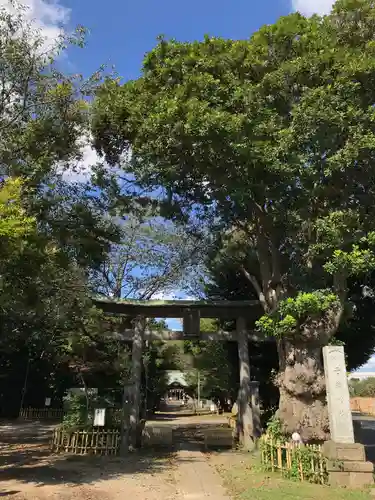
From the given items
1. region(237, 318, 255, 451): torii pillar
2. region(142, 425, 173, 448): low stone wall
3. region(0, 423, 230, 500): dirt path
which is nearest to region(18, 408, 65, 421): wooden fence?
region(0, 423, 230, 500): dirt path

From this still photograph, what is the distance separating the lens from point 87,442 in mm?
14297

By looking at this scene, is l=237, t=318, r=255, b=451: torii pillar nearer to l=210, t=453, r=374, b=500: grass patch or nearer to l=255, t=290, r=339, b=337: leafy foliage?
l=210, t=453, r=374, b=500: grass patch

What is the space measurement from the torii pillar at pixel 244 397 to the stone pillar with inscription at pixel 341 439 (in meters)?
6.16

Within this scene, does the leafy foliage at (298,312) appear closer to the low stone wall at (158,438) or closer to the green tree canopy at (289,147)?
the green tree canopy at (289,147)

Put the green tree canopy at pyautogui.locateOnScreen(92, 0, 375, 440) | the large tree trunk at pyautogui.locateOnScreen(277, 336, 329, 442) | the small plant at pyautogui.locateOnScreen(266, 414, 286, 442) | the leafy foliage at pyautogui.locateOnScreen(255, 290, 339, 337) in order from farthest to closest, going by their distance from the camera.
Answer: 1. the small plant at pyautogui.locateOnScreen(266, 414, 286, 442)
2. the large tree trunk at pyautogui.locateOnScreen(277, 336, 329, 442)
3. the green tree canopy at pyautogui.locateOnScreen(92, 0, 375, 440)
4. the leafy foliage at pyautogui.locateOnScreen(255, 290, 339, 337)

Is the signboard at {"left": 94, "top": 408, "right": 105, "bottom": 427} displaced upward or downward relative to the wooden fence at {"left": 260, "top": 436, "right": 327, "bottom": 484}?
upward

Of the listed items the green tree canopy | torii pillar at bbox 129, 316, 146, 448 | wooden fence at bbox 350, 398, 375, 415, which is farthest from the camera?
wooden fence at bbox 350, 398, 375, 415

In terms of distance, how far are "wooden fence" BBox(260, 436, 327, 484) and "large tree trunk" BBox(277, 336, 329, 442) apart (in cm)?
72

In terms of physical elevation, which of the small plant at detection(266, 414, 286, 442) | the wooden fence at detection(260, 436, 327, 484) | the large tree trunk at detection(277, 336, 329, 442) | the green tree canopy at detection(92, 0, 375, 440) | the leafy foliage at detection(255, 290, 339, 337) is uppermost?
the green tree canopy at detection(92, 0, 375, 440)

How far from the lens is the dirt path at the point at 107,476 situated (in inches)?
345

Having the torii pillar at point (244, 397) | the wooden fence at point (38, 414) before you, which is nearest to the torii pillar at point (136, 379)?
the torii pillar at point (244, 397)

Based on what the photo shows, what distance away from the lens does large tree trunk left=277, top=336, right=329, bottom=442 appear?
11133 millimetres

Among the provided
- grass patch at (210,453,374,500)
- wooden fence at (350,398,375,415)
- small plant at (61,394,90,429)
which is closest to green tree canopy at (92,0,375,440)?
grass patch at (210,453,374,500)

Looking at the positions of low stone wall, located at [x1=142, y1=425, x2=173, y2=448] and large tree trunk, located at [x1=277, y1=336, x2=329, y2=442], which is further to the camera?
low stone wall, located at [x1=142, y1=425, x2=173, y2=448]
